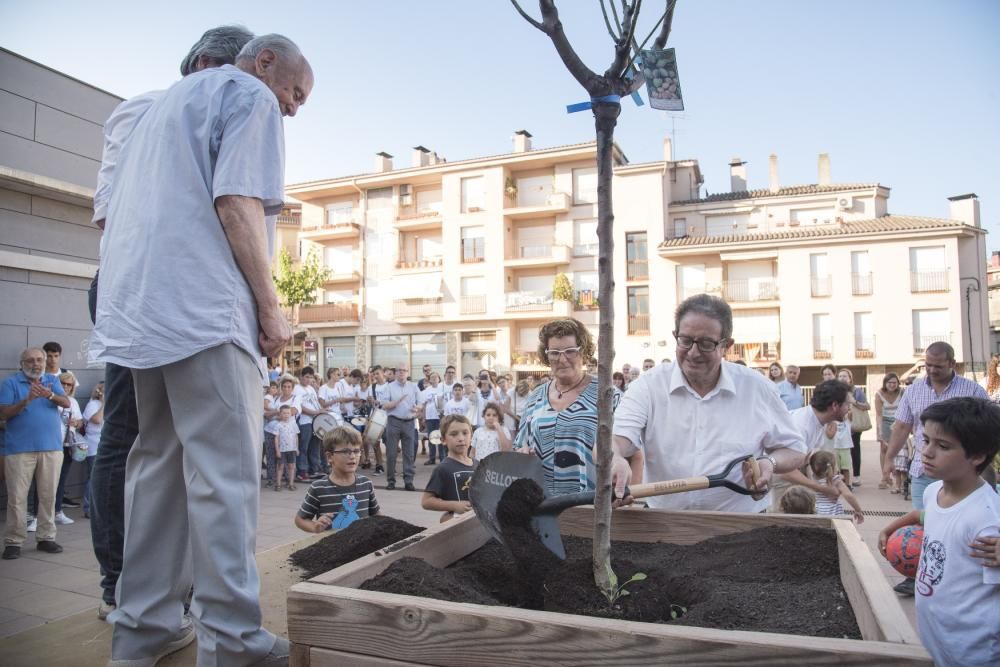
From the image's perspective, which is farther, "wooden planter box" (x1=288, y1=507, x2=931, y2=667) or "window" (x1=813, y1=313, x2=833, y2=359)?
"window" (x1=813, y1=313, x2=833, y2=359)

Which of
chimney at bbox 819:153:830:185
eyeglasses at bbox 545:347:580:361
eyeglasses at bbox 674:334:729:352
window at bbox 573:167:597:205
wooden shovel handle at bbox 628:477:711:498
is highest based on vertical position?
chimney at bbox 819:153:830:185

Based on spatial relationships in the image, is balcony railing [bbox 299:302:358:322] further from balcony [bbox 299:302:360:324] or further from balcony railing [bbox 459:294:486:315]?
balcony railing [bbox 459:294:486:315]

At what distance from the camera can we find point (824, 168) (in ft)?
123

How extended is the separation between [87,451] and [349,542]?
22.0 ft

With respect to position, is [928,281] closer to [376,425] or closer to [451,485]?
[376,425]

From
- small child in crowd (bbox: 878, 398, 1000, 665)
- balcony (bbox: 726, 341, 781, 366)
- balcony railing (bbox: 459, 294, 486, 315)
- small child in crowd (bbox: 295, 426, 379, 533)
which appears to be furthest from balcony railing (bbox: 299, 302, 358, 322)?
small child in crowd (bbox: 878, 398, 1000, 665)

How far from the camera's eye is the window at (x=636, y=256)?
33438mm

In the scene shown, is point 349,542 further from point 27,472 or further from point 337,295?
point 337,295

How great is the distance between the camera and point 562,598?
1.48 meters

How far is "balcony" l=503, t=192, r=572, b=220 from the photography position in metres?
33.6

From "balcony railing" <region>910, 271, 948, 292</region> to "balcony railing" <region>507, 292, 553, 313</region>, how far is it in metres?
17.2

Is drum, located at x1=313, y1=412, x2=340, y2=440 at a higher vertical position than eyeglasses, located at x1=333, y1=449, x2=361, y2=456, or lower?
lower

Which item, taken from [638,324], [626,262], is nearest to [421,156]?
[626,262]

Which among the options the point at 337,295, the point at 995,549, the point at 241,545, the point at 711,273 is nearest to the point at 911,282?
the point at 711,273
